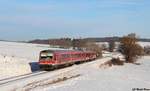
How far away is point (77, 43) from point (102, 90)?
466 feet

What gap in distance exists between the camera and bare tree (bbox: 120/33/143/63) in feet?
347

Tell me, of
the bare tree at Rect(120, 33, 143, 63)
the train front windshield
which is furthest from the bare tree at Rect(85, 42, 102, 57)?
the train front windshield

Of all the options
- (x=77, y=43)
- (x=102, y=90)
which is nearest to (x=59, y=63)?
(x=102, y=90)

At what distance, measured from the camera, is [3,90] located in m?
22.2

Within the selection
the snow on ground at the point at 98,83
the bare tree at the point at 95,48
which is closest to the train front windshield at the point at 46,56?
the snow on ground at the point at 98,83

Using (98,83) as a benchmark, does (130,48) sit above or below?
below

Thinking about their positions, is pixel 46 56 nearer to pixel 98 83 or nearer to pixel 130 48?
pixel 98 83

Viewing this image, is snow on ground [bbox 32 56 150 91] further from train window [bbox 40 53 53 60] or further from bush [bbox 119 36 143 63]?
bush [bbox 119 36 143 63]

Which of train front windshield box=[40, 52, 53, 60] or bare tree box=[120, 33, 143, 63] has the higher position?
train front windshield box=[40, 52, 53, 60]

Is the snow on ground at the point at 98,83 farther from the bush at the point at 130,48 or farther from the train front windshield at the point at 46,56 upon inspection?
the bush at the point at 130,48

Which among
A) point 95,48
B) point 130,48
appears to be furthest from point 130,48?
point 95,48

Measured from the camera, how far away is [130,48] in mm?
105812

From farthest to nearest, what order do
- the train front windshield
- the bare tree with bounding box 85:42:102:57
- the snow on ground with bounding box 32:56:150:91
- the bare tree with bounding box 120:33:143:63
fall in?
the bare tree with bounding box 85:42:102:57
the bare tree with bounding box 120:33:143:63
the train front windshield
the snow on ground with bounding box 32:56:150:91

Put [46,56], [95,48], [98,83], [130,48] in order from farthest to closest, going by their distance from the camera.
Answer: [95,48] < [130,48] < [46,56] < [98,83]
